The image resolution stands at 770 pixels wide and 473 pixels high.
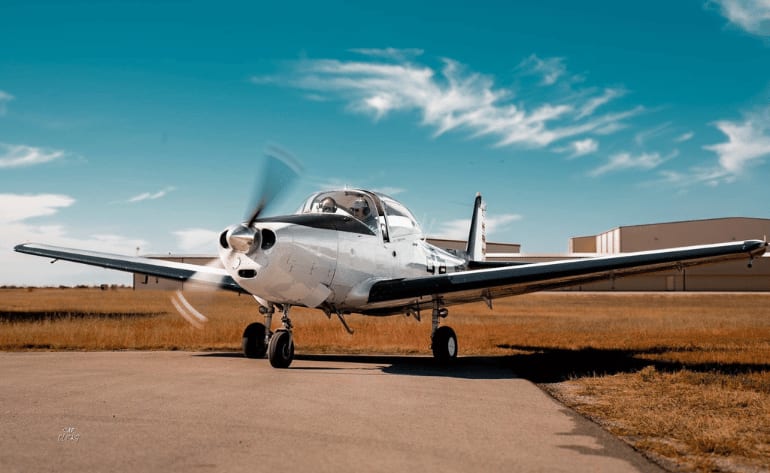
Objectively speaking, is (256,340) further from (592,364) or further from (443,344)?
(592,364)

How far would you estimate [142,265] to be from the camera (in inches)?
608

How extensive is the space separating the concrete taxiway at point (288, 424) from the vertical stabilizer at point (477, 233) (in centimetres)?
998

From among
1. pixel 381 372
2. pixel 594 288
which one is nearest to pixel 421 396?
pixel 381 372

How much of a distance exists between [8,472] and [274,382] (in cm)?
494

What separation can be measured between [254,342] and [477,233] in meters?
9.75

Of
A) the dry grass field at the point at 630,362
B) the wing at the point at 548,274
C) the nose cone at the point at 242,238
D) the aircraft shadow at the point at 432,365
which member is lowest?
the aircraft shadow at the point at 432,365

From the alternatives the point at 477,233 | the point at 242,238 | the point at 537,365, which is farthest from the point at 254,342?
the point at 477,233

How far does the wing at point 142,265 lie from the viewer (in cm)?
1440

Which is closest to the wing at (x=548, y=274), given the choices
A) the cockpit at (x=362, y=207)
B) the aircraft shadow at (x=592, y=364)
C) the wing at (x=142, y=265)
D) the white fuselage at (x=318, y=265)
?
the white fuselage at (x=318, y=265)

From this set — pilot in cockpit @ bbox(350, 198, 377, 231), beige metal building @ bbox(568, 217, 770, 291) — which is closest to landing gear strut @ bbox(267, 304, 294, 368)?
pilot in cockpit @ bbox(350, 198, 377, 231)

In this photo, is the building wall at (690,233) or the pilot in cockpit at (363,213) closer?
the pilot in cockpit at (363,213)

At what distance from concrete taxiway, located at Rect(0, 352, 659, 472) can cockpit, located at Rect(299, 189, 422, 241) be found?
3.23 meters

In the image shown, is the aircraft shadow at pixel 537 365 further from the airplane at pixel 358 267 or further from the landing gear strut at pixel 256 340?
the airplane at pixel 358 267

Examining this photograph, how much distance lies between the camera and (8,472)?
4.31m
